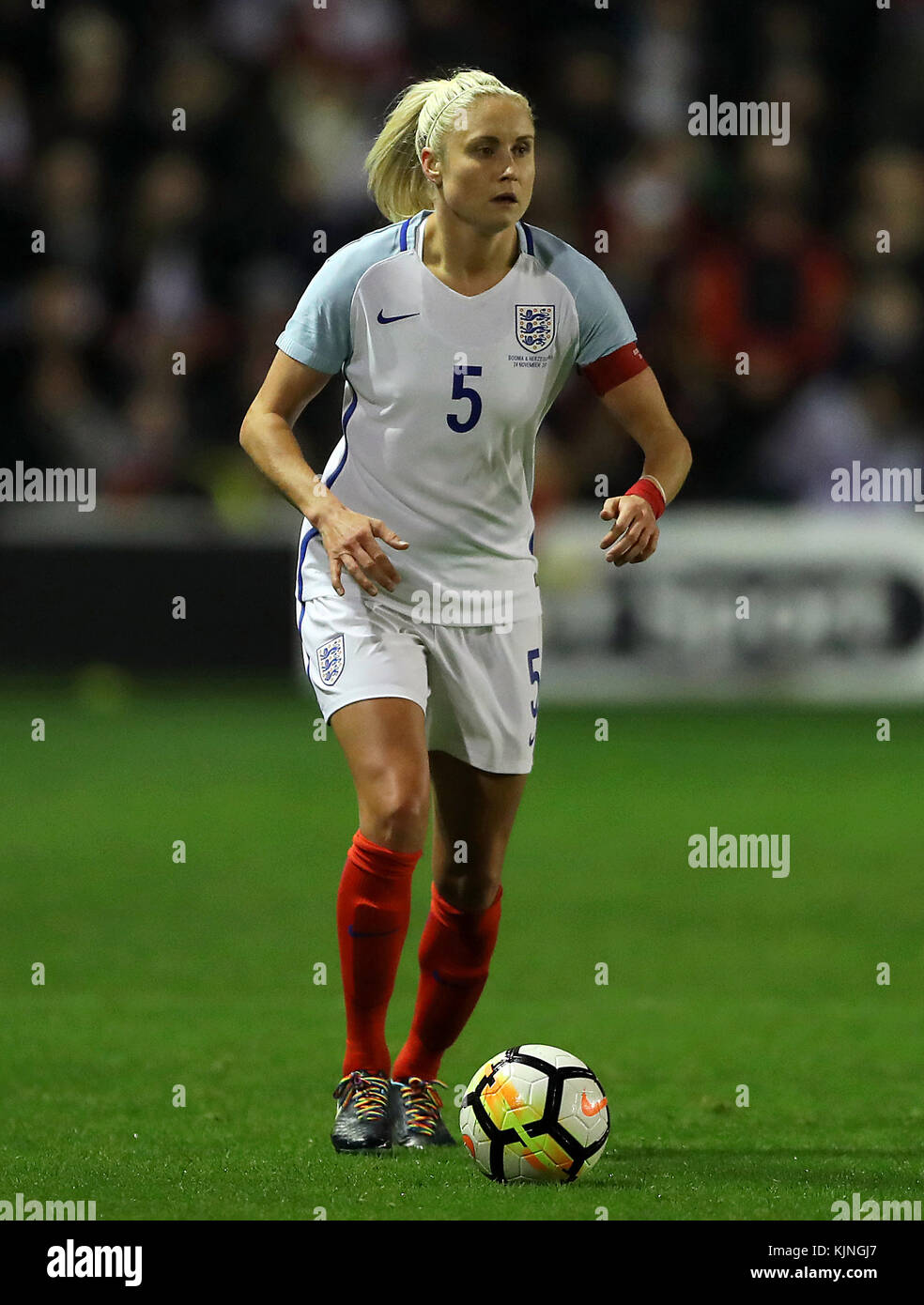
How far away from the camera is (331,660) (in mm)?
4977

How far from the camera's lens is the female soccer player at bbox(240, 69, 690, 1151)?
484 centimetres

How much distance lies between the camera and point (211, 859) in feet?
30.7

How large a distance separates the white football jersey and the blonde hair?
14 cm

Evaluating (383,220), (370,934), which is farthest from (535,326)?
(383,220)

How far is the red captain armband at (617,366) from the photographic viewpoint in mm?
5070

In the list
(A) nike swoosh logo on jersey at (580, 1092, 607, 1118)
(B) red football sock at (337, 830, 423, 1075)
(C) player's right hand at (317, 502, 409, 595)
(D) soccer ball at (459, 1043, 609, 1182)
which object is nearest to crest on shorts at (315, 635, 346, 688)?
(C) player's right hand at (317, 502, 409, 595)

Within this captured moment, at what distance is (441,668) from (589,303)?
0.93 m

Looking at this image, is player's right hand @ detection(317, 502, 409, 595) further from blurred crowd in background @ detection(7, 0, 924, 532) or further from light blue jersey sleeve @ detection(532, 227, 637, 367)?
blurred crowd in background @ detection(7, 0, 924, 532)

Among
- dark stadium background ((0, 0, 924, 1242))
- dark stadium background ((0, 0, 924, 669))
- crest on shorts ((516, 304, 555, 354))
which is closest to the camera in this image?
crest on shorts ((516, 304, 555, 354))

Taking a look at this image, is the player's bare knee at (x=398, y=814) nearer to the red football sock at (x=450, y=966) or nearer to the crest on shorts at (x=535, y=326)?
the red football sock at (x=450, y=966)

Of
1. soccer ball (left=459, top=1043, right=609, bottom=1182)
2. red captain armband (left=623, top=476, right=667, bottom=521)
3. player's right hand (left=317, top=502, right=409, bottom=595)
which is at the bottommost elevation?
soccer ball (left=459, top=1043, right=609, bottom=1182)

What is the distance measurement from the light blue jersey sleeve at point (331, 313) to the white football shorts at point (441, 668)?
52cm

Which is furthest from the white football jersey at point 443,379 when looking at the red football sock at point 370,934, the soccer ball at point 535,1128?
the soccer ball at point 535,1128

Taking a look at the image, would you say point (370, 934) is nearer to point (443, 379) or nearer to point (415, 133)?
point (443, 379)
